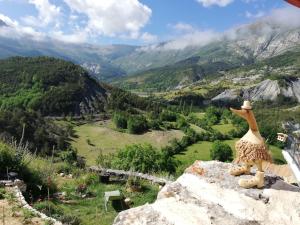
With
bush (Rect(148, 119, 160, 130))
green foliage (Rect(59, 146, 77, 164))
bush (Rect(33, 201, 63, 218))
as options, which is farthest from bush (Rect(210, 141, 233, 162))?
bush (Rect(33, 201, 63, 218))

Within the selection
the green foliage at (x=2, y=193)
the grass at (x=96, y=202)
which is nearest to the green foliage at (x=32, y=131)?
the grass at (x=96, y=202)

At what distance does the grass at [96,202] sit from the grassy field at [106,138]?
227 feet

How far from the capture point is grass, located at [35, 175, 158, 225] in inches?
538

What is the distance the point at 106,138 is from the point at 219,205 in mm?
105303

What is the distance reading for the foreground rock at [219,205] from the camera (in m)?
5.93

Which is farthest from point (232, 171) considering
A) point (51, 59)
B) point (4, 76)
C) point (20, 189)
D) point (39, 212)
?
point (51, 59)

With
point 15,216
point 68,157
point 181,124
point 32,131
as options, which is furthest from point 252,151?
point 181,124

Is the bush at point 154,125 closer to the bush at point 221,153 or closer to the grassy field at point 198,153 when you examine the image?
the grassy field at point 198,153

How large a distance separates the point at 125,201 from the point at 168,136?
109284 millimetres

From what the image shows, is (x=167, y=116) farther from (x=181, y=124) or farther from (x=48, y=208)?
(x=48, y=208)

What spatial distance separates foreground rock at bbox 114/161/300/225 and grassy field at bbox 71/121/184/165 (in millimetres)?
80278

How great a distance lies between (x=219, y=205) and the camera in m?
6.20

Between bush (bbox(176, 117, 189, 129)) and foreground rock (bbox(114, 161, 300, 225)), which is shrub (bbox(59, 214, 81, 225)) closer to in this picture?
foreground rock (bbox(114, 161, 300, 225))

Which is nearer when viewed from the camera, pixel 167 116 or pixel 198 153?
pixel 198 153
